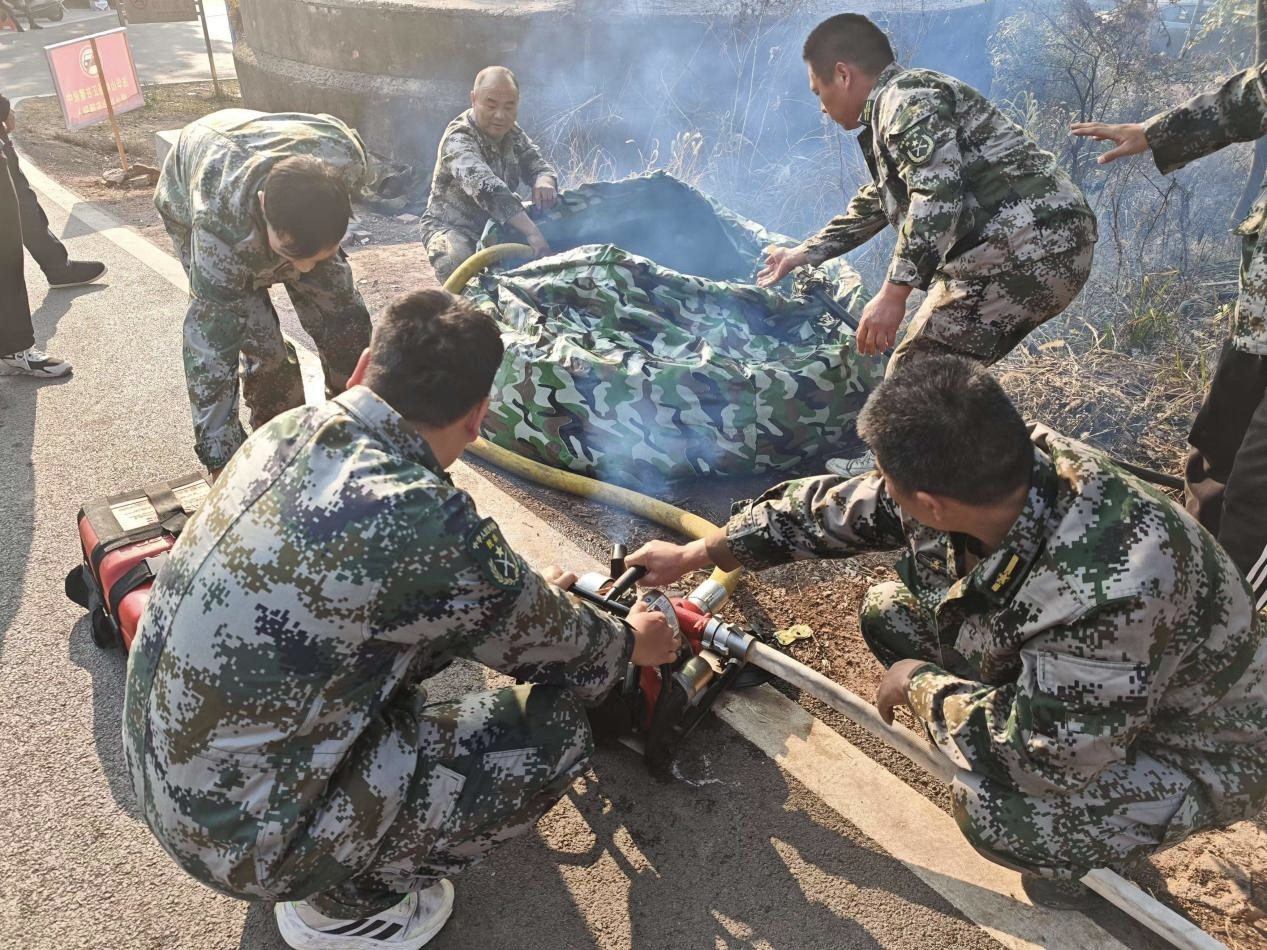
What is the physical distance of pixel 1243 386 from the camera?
10.9 feet

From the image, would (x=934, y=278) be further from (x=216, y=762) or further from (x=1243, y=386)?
(x=216, y=762)

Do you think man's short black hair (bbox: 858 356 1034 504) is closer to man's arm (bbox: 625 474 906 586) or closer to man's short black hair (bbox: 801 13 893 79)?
man's arm (bbox: 625 474 906 586)

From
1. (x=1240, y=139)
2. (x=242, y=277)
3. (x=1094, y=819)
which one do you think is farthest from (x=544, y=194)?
(x=1094, y=819)

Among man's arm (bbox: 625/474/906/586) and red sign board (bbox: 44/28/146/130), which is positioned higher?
man's arm (bbox: 625/474/906/586)

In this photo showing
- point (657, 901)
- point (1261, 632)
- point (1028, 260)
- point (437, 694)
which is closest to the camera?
point (1261, 632)

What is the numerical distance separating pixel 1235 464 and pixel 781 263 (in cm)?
208

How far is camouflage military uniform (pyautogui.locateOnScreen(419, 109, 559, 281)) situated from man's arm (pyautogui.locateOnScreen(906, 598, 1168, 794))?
14.2 ft

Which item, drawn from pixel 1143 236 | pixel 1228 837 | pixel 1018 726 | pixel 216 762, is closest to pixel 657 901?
pixel 1018 726

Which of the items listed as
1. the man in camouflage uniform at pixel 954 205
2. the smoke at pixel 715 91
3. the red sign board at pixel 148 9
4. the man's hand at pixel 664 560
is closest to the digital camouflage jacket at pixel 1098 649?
the man's hand at pixel 664 560

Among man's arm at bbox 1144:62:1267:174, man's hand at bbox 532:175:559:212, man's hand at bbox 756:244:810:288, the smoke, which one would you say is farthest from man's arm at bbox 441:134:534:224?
man's arm at bbox 1144:62:1267:174

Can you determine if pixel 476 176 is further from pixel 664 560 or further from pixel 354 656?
pixel 354 656

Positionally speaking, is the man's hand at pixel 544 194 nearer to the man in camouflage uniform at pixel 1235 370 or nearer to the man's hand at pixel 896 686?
the man in camouflage uniform at pixel 1235 370

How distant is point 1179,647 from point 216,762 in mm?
2097

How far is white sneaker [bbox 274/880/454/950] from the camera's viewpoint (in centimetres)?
227
